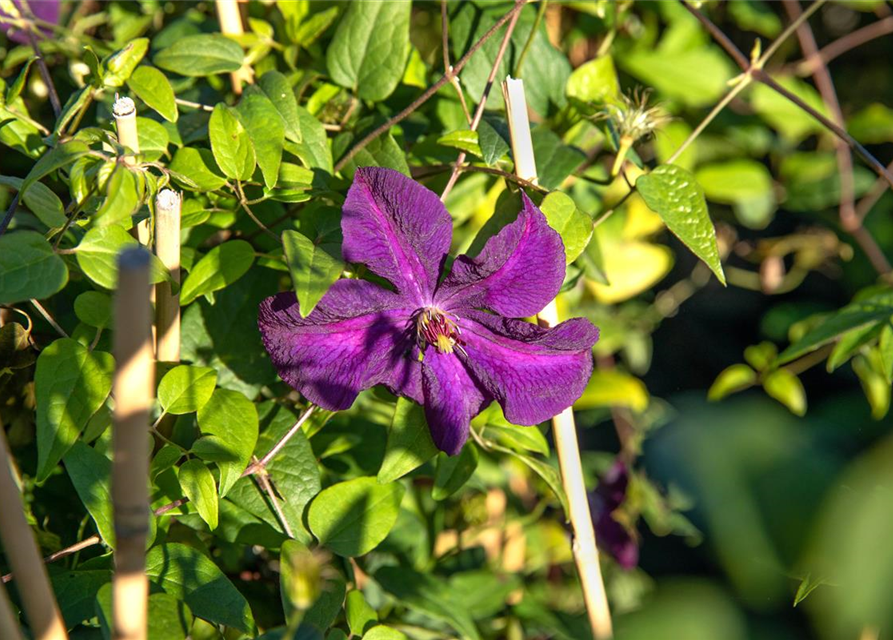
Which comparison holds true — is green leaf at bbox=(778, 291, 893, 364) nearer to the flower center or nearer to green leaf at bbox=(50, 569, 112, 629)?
the flower center

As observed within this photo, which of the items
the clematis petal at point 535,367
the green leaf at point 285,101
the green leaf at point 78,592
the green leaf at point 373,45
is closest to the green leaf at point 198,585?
the green leaf at point 78,592

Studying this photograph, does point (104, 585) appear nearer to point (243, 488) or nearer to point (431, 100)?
point (243, 488)

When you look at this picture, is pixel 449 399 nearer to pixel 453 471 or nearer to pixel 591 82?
pixel 453 471

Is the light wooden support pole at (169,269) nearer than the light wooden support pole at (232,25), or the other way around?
the light wooden support pole at (169,269)

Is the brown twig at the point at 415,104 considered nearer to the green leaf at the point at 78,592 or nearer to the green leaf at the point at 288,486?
the green leaf at the point at 288,486

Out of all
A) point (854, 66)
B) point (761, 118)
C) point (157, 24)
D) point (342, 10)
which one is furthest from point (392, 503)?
point (854, 66)

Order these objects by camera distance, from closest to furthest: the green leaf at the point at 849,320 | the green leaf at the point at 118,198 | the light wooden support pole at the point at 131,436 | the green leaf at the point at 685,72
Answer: the light wooden support pole at the point at 131,436, the green leaf at the point at 118,198, the green leaf at the point at 849,320, the green leaf at the point at 685,72

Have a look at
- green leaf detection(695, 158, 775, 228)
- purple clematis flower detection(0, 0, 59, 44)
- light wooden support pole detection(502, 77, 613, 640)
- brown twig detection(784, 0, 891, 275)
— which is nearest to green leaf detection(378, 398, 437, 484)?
light wooden support pole detection(502, 77, 613, 640)
